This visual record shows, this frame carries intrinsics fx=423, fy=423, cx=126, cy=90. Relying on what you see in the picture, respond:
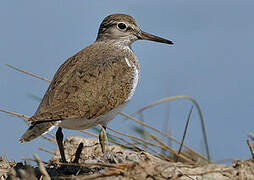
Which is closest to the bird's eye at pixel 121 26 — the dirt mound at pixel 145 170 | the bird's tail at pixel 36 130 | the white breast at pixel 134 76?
the white breast at pixel 134 76

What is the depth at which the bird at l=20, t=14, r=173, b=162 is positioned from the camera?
5918 millimetres

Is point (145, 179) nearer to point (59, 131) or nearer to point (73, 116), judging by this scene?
point (73, 116)

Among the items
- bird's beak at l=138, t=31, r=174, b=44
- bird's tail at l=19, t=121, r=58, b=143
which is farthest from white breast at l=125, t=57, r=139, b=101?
bird's tail at l=19, t=121, r=58, b=143

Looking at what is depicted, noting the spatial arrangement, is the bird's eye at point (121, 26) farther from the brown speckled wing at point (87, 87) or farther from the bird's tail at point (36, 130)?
the bird's tail at point (36, 130)

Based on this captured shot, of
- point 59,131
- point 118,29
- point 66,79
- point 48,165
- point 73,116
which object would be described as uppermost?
point 118,29

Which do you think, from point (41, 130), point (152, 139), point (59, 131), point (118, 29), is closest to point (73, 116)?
point (41, 130)

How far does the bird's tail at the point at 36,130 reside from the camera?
5.61 metres

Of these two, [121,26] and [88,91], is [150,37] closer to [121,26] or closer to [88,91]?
[121,26]

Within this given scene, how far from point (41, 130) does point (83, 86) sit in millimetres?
1013

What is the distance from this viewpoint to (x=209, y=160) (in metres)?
6.19

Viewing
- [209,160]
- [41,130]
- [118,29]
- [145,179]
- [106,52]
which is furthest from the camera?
[118,29]

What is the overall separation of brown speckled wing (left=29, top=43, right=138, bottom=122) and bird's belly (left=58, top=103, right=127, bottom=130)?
0.29 ft

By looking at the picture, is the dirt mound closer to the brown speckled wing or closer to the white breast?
the brown speckled wing

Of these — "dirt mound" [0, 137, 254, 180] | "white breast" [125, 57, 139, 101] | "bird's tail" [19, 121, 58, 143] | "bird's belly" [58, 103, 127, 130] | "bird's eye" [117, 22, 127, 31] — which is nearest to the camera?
"dirt mound" [0, 137, 254, 180]
